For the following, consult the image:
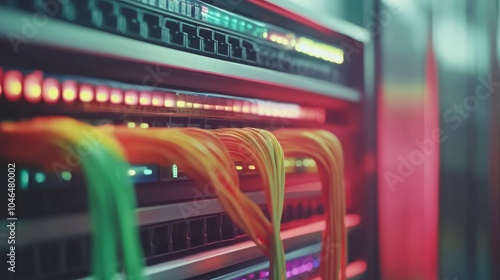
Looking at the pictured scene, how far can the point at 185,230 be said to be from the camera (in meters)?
0.73

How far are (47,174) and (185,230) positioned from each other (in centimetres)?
24

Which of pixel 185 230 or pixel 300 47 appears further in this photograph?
pixel 300 47

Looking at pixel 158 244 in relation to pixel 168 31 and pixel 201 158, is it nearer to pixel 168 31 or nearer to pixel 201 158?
pixel 201 158

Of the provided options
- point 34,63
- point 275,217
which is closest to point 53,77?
point 34,63

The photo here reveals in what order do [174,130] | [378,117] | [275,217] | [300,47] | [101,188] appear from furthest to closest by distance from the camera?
[378,117], [300,47], [275,217], [174,130], [101,188]

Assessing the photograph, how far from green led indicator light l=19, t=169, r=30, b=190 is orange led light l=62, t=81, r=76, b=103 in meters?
0.09

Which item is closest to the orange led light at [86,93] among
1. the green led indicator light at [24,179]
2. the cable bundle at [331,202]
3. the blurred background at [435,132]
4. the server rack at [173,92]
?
the server rack at [173,92]

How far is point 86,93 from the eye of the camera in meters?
0.59

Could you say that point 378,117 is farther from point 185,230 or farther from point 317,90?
point 185,230

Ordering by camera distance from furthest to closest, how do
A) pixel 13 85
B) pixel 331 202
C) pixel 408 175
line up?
pixel 408 175
pixel 331 202
pixel 13 85

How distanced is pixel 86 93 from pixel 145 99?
0.09 m

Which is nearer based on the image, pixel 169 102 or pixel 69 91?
pixel 69 91

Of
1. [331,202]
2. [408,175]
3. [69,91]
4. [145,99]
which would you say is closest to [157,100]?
[145,99]

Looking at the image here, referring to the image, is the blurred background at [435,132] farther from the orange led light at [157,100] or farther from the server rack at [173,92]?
the orange led light at [157,100]
